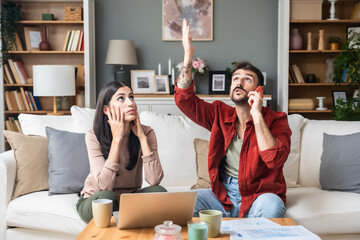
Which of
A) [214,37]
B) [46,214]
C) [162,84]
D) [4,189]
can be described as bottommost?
[46,214]

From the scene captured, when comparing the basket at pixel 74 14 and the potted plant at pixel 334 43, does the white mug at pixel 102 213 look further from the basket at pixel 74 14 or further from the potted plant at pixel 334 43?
the potted plant at pixel 334 43

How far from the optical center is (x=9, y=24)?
4.74 metres

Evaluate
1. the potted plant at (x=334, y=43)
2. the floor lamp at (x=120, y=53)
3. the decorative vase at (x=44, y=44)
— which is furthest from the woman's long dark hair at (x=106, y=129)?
the potted plant at (x=334, y=43)

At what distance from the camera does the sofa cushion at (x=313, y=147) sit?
2820 millimetres

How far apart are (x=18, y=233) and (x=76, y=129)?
0.71 metres

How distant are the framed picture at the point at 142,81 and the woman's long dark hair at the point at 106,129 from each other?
2.82 m

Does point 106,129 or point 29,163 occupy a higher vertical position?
point 106,129

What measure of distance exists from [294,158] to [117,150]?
1.28 metres

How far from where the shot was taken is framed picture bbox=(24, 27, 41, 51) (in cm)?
489

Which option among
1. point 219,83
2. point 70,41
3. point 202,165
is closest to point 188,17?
point 219,83

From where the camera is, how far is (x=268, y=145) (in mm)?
2090

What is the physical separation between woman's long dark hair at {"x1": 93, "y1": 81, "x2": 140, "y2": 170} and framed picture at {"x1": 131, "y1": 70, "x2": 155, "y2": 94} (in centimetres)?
282

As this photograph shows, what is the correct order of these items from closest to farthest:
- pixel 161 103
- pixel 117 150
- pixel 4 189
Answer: pixel 117 150
pixel 4 189
pixel 161 103

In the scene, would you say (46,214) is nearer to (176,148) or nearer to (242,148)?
(176,148)
